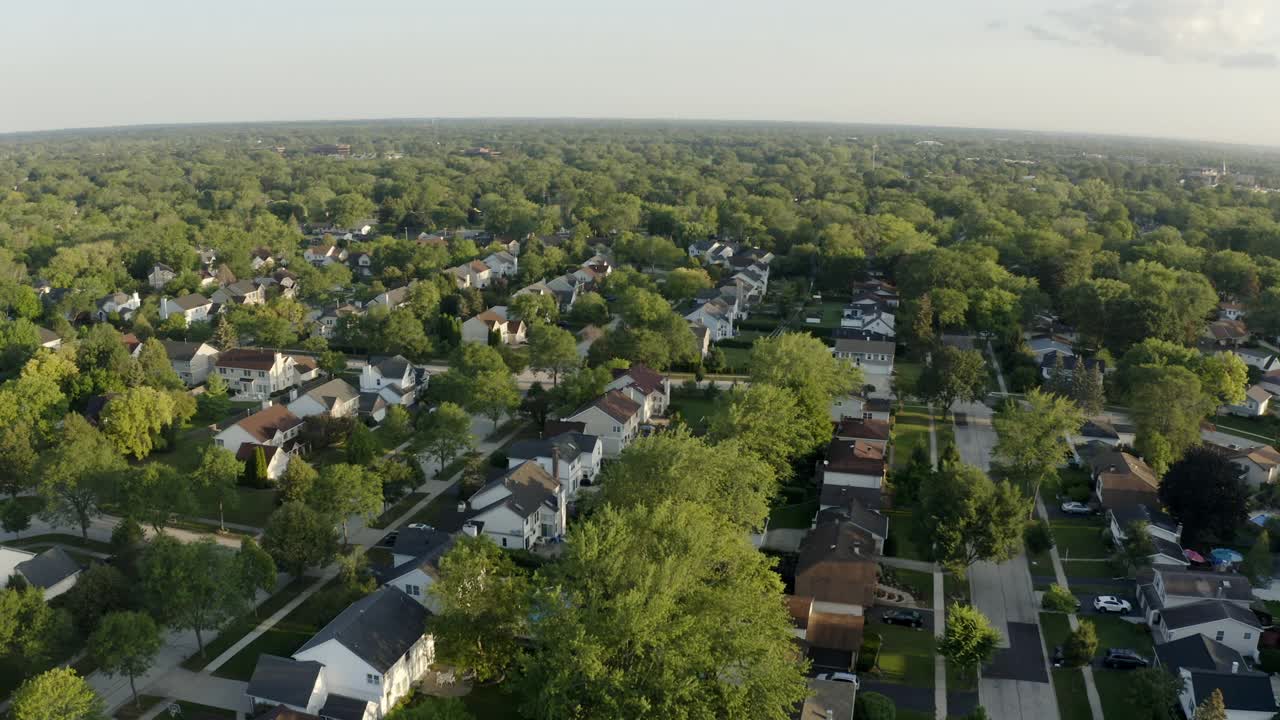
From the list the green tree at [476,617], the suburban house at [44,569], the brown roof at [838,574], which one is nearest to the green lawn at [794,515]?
the brown roof at [838,574]

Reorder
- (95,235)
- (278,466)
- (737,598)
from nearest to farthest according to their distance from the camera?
(737,598) < (278,466) < (95,235)

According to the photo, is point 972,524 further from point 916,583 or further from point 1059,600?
point 1059,600

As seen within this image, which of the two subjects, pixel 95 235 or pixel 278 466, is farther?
pixel 95 235

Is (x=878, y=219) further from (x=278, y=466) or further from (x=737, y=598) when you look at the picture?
(x=737, y=598)

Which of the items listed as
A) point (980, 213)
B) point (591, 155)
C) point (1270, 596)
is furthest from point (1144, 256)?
point (591, 155)

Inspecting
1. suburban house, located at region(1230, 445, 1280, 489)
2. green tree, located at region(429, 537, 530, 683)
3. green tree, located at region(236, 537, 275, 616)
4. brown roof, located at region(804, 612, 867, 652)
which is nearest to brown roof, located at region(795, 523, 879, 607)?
brown roof, located at region(804, 612, 867, 652)

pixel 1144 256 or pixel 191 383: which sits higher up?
pixel 1144 256

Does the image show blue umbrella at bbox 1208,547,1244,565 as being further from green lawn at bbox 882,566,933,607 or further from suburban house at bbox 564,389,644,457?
suburban house at bbox 564,389,644,457

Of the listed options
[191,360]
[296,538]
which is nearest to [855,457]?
[296,538]

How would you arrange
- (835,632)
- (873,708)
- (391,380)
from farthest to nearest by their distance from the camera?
(391,380) → (835,632) → (873,708)
